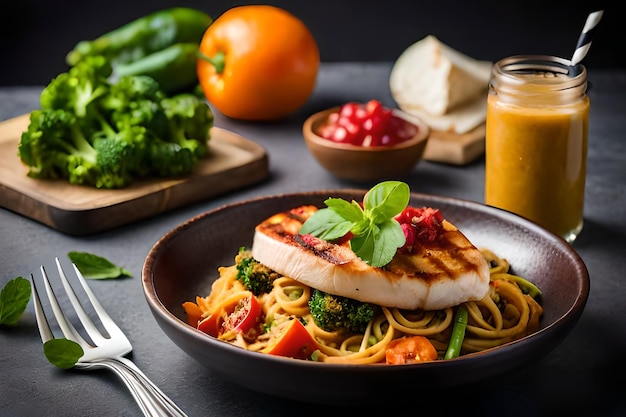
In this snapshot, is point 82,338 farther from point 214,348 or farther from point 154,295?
point 214,348

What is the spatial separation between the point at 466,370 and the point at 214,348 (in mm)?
683

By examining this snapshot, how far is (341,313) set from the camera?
2711 mm

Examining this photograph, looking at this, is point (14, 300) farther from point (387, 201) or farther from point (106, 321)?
point (387, 201)

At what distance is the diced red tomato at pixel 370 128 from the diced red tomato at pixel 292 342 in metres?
1.99

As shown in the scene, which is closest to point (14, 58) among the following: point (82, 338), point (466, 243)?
point (82, 338)

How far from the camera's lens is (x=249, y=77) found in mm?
5211

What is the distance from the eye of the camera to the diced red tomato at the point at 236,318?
2.84m

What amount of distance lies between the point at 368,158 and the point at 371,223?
164cm

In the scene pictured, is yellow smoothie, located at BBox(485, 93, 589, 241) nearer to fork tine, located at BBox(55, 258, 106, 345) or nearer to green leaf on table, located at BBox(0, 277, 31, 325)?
fork tine, located at BBox(55, 258, 106, 345)

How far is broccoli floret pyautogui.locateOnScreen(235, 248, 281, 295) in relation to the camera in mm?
3012

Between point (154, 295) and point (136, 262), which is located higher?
point (154, 295)

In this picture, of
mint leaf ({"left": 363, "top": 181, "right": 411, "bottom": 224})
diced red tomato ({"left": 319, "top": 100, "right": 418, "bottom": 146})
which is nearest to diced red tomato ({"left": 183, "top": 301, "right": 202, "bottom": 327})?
mint leaf ({"left": 363, "top": 181, "right": 411, "bottom": 224})

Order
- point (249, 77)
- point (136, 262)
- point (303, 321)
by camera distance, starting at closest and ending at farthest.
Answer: point (303, 321) < point (136, 262) < point (249, 77)

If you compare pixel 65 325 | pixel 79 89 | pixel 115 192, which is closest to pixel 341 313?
pixel 65 325
